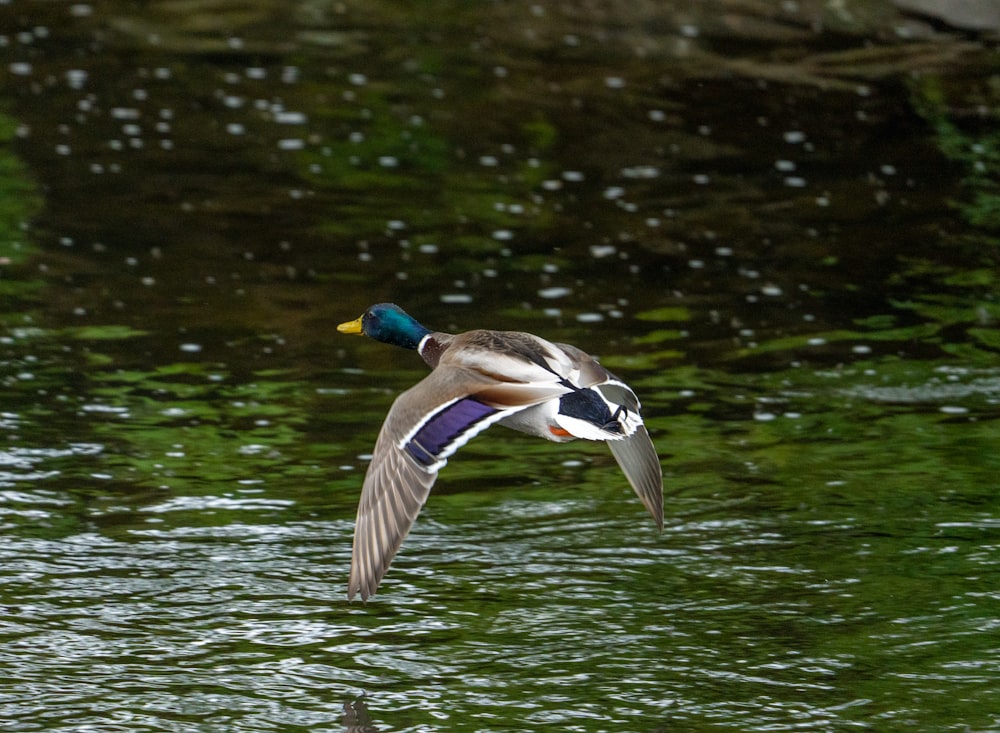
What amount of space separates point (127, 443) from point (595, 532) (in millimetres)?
2756

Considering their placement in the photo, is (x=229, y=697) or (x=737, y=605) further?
(x=737, y=605)

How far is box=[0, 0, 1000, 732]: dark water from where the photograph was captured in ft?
21.4

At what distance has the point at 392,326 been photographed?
8242mm

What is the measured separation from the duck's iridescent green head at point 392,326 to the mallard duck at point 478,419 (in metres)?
0.81

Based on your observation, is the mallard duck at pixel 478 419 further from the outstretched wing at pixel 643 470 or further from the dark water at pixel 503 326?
the dark water at pixel 503 326

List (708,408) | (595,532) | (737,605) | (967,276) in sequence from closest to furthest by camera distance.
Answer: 1. (737,605)
2. (595,532)
3. (708,408)
4. (967,276)

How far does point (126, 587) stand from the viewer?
286 inches

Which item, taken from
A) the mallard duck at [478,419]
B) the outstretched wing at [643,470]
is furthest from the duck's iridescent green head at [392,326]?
the outstretched wing at [643,470]

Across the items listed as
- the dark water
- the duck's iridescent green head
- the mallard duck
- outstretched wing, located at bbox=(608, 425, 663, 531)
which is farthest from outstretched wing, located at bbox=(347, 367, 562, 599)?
the duck's iridescent green head

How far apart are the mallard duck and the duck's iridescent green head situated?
31.9 inches

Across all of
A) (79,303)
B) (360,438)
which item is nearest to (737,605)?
(360,438)

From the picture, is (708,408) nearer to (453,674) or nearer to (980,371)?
(980,371)

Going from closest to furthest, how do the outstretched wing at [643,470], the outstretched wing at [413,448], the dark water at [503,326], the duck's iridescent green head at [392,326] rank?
1. the outstretched wing at [413,448]
2. the dark water at [503,326]
3. the outstretched wing at [643,470]
4. the duck's iridescent green head at [392,326]

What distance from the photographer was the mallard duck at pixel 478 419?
20.3 feet
